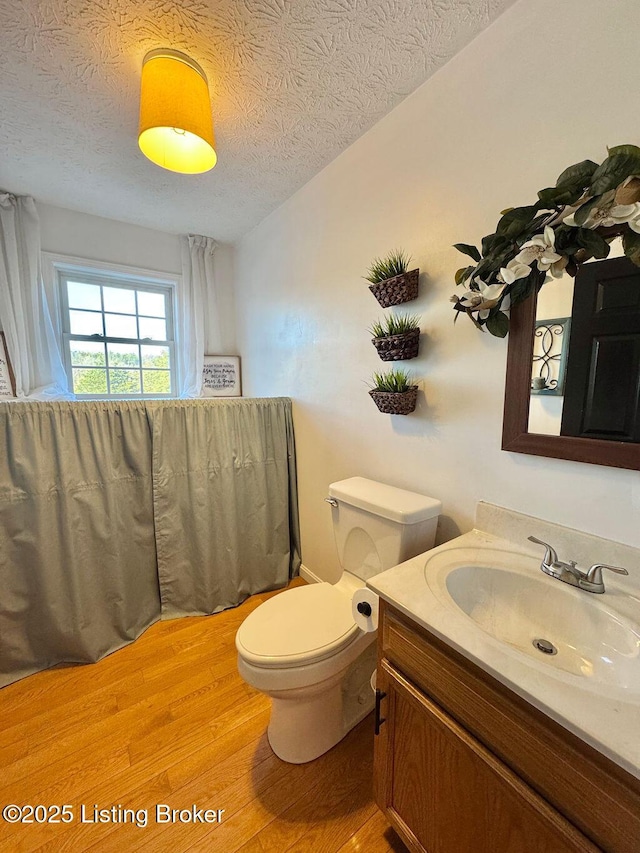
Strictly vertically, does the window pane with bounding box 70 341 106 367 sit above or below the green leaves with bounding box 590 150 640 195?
below

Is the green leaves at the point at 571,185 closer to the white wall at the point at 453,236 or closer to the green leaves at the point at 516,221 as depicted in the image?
the green leaves at the point at 516,221

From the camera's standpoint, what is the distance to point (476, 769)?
27.4 inches

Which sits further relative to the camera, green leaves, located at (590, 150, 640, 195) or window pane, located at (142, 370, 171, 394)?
window pane, located at (142, 370, 171, 394)

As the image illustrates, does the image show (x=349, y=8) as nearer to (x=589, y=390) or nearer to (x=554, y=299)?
(x=554, y=299)

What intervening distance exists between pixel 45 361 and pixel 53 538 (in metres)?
1.18

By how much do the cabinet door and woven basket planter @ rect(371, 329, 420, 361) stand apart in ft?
3.28

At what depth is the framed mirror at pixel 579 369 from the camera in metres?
0.84

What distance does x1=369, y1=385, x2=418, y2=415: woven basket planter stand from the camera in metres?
1.31

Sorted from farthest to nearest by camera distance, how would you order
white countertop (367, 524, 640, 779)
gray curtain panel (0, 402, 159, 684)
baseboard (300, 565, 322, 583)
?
baseboard (300, 565, 322, 583)
gray curtain panel (0, 402, 159, 684)
white countertop (367, 524, 640, 779)

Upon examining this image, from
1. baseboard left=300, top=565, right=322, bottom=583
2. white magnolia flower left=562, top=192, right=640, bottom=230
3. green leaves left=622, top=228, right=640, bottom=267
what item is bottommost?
baseboard left=300, top=565, right=322, bottom=583

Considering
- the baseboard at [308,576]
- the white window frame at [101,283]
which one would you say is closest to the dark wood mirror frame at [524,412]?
the baseboard at [308,576]

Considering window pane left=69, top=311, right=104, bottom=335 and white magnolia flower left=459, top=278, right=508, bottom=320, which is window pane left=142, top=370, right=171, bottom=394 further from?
white magnolia flower left=459, top=278, right=508, bottom=320

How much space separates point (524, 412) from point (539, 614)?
56 cm

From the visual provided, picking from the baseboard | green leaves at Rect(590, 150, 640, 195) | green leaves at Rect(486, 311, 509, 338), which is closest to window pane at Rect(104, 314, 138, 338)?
the baseboard
